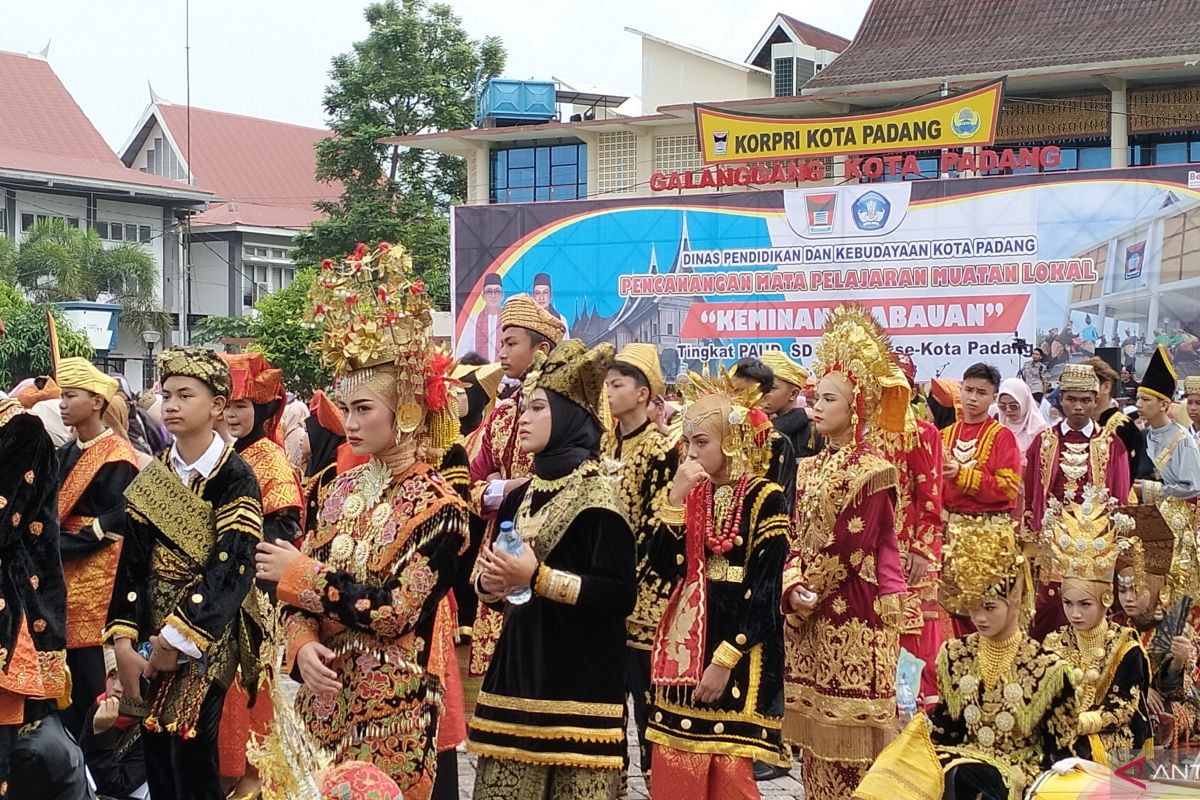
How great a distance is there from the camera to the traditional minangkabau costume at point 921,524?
789 centimetres

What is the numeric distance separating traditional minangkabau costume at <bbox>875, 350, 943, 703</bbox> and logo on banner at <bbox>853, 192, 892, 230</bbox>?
63.7 ft

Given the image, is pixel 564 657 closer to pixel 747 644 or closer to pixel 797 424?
pixel 747 644

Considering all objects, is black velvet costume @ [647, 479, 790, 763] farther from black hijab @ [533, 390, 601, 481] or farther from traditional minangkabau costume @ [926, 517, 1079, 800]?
black hijab @ [533, 390, 601, 481]

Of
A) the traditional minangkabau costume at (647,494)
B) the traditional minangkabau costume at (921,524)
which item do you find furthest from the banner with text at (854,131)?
the traditional minangkabau costume at (647,494)

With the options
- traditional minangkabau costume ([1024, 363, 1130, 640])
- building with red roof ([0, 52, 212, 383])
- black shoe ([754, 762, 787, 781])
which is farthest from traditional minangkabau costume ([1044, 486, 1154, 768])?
building with red roof ([0, 52, 212, 383])

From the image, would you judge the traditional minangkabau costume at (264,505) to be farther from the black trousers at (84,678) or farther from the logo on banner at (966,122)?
the logo on banner at (966,122)

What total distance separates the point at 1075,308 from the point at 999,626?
2165 cm

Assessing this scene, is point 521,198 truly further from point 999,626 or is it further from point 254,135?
point 999,626

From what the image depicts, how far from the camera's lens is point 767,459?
592 cm

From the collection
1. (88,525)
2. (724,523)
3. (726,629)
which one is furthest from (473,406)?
(726,629)

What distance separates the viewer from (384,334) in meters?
5.00

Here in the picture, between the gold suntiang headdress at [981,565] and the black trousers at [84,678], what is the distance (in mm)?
4052

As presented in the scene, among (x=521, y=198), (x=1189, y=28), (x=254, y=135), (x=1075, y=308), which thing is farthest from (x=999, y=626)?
(x=254, y=135)

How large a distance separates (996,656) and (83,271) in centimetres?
4034
